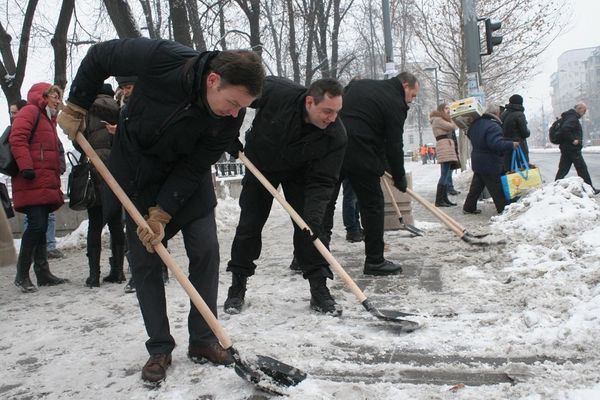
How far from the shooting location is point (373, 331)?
3375mm

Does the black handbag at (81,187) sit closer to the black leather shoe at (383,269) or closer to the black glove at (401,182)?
the black leather shoe at (383,269)

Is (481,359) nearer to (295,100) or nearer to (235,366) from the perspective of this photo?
(235,366)

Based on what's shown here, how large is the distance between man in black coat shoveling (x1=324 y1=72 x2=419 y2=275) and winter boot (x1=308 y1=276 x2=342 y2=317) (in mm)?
1047

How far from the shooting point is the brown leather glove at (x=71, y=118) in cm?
294

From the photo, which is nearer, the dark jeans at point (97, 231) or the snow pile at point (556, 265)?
the snow pile at point (556, 265)

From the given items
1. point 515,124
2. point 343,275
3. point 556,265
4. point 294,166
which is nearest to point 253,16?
point 515,124

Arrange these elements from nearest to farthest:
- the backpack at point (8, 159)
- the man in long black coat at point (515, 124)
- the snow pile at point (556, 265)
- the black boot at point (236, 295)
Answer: the snow pile at point (556, 265), the black boot at point (236, 295), the backpack at point (8, 159), the man in long black coat at point (515, 124)

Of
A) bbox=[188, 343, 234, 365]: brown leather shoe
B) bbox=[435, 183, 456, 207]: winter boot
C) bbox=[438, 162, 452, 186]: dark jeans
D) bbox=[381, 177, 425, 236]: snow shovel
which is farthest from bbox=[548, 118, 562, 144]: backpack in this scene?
bbox=[188, 343, 234, 365]: brown leather shoe

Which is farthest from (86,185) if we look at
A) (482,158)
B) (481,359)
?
(482,158)

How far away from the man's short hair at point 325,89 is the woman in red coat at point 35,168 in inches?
105

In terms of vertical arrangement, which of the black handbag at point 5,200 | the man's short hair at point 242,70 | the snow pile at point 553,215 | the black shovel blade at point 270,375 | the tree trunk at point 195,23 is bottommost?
the black shovel blade at point 270,375

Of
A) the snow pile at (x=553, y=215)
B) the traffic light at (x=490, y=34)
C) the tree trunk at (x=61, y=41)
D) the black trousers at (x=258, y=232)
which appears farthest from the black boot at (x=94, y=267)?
the traffic light at (x=490, y=34)

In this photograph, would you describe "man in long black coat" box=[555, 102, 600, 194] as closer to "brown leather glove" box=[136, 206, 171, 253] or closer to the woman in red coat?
the woman in red coat

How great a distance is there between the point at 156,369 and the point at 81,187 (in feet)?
8.71
